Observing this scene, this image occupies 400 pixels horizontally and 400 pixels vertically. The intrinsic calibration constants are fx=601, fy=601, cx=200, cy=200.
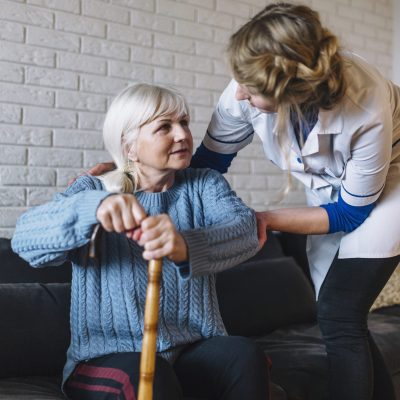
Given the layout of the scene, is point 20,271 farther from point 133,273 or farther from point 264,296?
point 264,296

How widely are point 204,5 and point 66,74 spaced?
0.88 meters

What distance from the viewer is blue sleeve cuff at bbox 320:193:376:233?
171 centimetres

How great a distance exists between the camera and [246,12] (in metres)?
3.24

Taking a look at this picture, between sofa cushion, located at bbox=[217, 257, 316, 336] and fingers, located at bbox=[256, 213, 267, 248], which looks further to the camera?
sofa cushion, located at bbox=[217, 257, 316, 336]

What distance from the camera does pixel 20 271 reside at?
2082 millimetres

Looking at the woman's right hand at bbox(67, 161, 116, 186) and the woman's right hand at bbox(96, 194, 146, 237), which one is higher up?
the woman's right hand at bbox(67, 161, 116, 186)

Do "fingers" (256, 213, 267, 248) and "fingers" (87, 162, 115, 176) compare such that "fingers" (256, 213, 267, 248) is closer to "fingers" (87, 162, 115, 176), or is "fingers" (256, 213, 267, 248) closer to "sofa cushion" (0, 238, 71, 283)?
"fingers" (87, 162, 115, 176)

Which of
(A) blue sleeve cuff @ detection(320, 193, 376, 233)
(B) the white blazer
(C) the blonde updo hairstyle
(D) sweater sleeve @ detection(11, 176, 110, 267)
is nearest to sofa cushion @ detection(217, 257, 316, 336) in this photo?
(B) the white blazer

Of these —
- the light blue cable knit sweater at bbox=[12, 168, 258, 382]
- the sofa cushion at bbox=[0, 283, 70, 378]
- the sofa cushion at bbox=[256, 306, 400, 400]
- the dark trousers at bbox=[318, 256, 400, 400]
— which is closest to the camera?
the light blue cable knit sweater at bbox=[12, 168, 258, 382]

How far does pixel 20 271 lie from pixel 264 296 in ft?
3.37

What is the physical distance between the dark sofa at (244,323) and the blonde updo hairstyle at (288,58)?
0.94m

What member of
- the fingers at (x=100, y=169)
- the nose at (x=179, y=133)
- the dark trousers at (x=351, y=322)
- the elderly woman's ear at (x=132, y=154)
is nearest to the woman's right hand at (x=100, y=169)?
the fingers at (x=100, y=169)

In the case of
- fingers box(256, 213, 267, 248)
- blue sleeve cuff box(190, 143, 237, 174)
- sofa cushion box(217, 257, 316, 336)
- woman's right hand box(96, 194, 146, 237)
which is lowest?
sofa cushion box(217, 257, 316, 336)

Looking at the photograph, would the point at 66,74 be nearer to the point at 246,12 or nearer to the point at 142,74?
the point at 142,74
